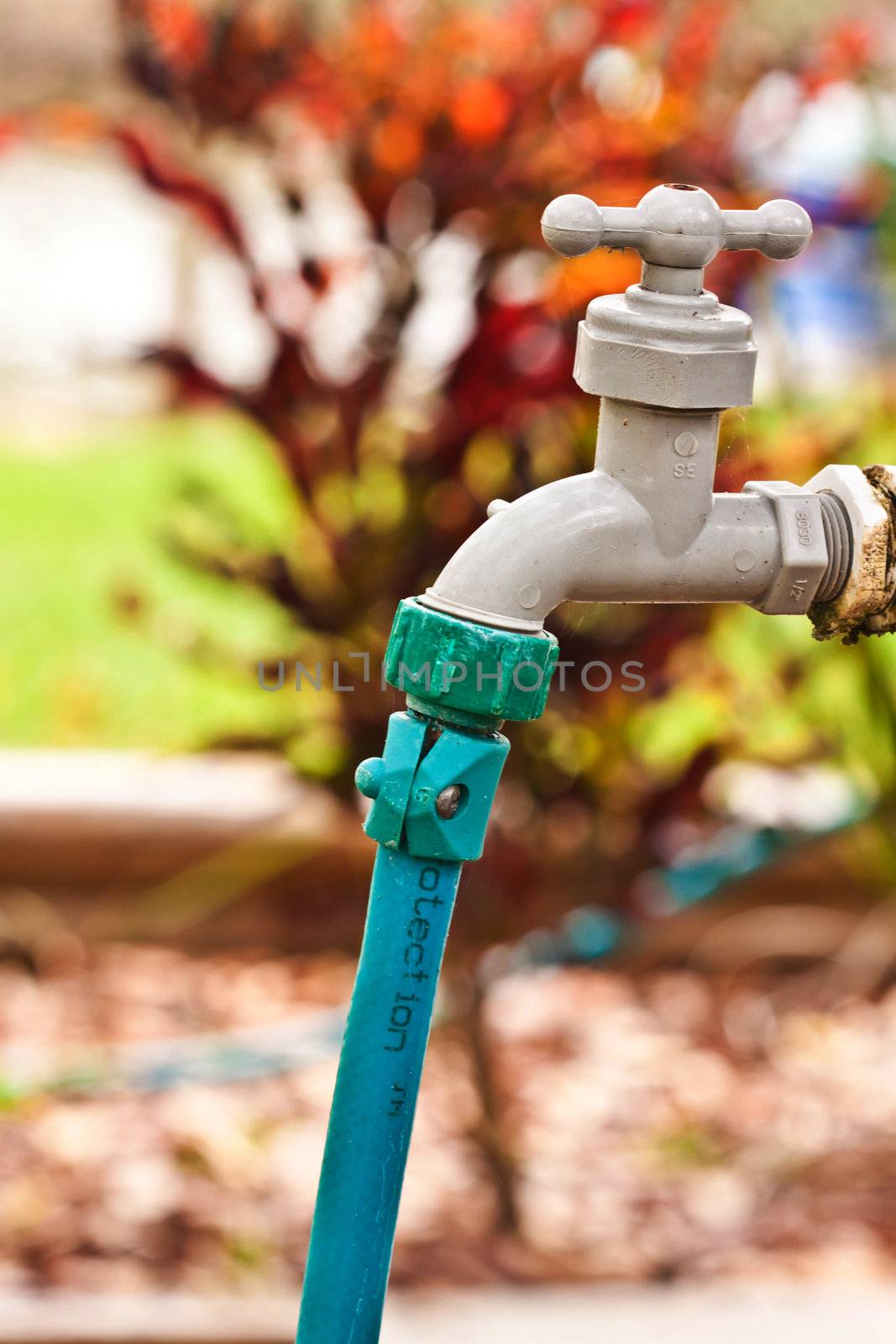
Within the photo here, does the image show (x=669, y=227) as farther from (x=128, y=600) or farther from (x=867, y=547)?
(x=128, y=600)

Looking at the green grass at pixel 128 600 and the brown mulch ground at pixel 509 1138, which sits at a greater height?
the green grass at pixel 128 600

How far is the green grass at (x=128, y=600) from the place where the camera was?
2.37m

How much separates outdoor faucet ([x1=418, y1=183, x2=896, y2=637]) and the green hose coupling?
1 centimetres

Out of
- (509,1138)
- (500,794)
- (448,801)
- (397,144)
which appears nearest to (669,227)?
(448,801)

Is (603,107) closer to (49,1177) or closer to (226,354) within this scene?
(49,1177)

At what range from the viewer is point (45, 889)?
2.51 m

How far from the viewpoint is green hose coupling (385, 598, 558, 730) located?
29.6 inches

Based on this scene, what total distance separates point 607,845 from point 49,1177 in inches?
31.0

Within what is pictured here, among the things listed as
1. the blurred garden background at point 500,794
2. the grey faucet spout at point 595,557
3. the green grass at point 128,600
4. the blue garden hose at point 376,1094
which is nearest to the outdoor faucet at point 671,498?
the grey faucet spout at point 595,557

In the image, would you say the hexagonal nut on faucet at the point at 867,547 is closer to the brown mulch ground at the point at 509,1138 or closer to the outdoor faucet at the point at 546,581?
the outdoor faucet at the point at 546,581

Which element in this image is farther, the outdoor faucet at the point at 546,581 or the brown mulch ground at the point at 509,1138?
the brown mulch ground at the point at 509,1138

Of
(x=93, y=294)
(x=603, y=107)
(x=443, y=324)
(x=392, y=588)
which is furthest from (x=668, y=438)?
(x=93, y=294)

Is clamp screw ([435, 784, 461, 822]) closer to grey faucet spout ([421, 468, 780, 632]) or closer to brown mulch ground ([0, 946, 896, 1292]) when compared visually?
grey faucet spout ([421, 468, 780, 632])

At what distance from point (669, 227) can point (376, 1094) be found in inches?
17.1
